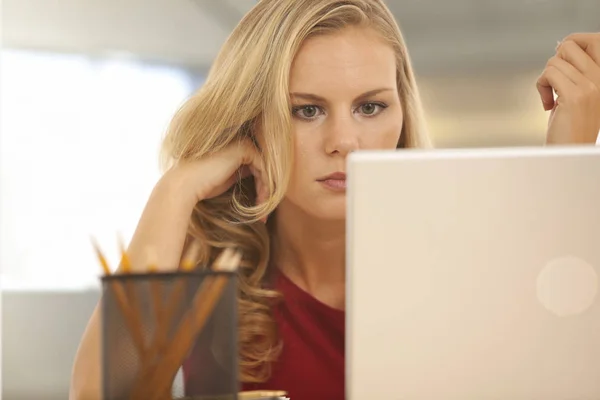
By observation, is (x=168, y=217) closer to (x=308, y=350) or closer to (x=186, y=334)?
(x=308, y=350)

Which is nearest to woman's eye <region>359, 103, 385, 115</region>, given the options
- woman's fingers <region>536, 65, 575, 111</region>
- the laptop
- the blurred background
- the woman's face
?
the woman's face

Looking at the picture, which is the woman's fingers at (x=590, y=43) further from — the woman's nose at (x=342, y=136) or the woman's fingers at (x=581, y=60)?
the woman's nose at (x=342, y=136)

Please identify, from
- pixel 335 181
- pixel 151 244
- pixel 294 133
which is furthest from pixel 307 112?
pixel 151 244

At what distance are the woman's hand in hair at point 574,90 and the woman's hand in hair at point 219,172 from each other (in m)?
0.60

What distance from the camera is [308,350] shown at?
60.9 inches

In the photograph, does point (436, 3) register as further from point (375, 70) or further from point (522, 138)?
point (375, 70)

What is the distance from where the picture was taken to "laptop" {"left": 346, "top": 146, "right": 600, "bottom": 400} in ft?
Answer: 2.70

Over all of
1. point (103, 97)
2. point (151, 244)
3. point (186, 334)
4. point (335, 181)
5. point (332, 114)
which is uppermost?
point (103, 97)

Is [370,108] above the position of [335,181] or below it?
above

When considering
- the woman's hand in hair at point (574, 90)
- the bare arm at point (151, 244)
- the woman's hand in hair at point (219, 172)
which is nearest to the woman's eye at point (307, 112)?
the woman's hand in hair at point (219, 172)

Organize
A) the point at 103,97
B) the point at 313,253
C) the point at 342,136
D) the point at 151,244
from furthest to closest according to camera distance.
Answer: the point at 103,97
the point at 313,253
the point at 342,136
the point at 151,244

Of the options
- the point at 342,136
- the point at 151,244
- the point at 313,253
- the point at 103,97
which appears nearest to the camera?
the point at 151,244

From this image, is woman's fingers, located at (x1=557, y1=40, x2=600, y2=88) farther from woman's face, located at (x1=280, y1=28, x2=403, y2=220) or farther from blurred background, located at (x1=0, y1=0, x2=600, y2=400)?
blurred background, located at (x1=0, y1=0, x2=600, y2=400)

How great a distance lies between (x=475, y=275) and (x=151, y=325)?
353mm
